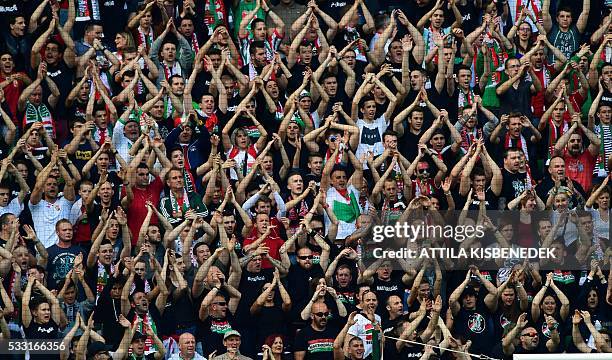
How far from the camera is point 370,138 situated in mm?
21844

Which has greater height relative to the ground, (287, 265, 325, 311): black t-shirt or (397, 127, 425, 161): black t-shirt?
(397, 127, 425, 161): black t-shirt

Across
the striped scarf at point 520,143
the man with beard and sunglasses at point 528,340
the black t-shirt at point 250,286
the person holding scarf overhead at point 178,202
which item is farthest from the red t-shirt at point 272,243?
the striped scarf at point 520,143

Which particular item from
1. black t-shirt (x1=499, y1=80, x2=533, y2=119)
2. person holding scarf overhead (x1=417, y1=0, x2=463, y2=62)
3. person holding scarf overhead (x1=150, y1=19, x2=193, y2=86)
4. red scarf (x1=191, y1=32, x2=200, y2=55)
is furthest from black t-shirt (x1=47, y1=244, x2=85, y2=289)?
black t-shirt (x1=499, y1=80, x2=533, y2=119)

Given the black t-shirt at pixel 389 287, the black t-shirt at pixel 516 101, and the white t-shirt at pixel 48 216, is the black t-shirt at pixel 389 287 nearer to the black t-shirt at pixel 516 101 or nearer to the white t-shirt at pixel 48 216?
the black t-shirt at pixel 516 101

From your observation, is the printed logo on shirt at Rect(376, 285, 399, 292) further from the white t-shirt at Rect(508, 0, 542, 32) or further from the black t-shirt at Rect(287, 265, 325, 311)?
the white t-shirt at Rect(508, 0, 542, 32)

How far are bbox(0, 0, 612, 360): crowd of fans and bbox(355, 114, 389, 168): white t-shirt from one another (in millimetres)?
29

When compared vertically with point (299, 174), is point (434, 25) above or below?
above

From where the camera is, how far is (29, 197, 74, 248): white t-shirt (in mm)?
21344

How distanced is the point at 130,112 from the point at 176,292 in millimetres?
2491

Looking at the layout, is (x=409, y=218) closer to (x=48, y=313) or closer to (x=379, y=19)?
(x=379, y=19)

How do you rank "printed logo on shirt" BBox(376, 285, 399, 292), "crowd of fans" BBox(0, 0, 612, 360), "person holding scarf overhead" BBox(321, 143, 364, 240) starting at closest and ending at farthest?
"crowd of fans" BBox(0, 0, 612, 360), "printed logo on shirt" BBox(376, 285, 399, 292), "person holding scarf overhead" BBox(321, 143, 364, 240)

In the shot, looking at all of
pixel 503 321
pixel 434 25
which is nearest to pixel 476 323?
pixel 503 321

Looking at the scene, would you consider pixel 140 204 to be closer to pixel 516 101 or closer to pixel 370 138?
pixel 370 138

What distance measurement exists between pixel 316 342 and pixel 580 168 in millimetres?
4176
